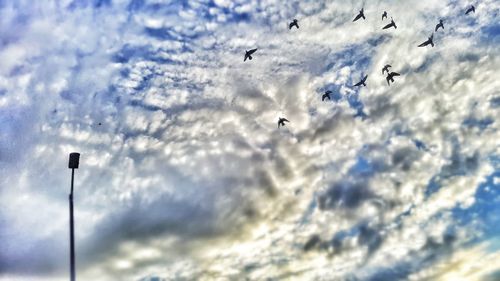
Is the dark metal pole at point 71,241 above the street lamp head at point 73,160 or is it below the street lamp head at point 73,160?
below

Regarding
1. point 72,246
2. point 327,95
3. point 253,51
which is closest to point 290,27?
point 253,51

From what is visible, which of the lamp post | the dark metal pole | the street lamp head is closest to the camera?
the dark metal pole

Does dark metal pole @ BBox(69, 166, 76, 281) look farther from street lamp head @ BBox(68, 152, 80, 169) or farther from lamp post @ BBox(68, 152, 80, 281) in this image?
street lamp head @ BBox(68, 152, 80, 169)

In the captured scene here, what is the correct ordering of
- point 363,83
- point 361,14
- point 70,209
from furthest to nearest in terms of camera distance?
point 363,83 < point 361,14 < point 70,209

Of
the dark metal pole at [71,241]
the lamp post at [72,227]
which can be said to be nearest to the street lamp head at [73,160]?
the lamp post at [72,227]

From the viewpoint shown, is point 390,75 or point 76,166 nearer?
point 76,166

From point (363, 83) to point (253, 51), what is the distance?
29.0 feet

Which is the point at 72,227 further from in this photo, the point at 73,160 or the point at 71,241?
the point at 73,160

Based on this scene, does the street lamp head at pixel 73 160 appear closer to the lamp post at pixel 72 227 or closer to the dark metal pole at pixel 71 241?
the lamp post at pixel 72 227

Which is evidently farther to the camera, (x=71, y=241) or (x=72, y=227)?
(x=72, y=227)

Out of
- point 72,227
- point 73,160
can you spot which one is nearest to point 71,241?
point 72,227

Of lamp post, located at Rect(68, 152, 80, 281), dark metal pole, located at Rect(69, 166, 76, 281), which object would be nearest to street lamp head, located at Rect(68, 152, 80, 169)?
lamp post, located at Rect(68, 152, 80, 281)

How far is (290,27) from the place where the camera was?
3366 centimetres

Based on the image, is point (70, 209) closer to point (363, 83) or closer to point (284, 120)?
point (284, 120)
